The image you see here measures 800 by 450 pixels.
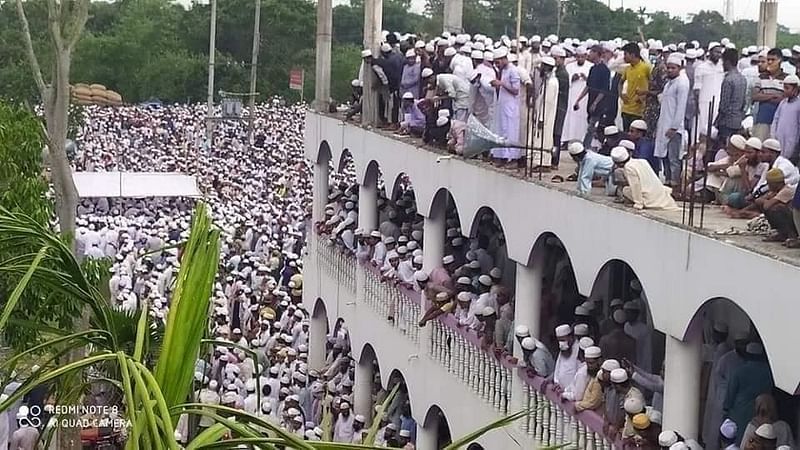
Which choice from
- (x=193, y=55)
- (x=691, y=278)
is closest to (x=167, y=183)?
(x=691, y=278)

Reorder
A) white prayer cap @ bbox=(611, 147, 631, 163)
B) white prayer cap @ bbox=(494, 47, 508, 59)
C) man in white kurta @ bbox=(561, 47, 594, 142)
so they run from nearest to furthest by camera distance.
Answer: white prayer cap @ bbox=(611, 147, 631, 163), man in white kurta @ bbox=(561, 47, 594, 142), white prayer cap @ bbox=(494, 47, 508, 59)

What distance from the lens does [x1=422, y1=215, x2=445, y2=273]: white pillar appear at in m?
12.3

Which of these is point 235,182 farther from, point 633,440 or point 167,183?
point 633,440

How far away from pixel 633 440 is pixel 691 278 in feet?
3.75

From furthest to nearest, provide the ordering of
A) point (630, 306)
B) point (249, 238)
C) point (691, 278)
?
point (249, 238) → point (630, 306) → point (691, 278)

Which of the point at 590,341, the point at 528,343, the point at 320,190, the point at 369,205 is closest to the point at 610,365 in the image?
the point at 590,341

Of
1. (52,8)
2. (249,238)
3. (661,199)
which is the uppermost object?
(52,8)

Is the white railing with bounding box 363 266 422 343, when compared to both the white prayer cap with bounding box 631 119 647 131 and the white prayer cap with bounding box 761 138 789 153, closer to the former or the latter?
the white prayer cap with bounding box 631 119 647 131

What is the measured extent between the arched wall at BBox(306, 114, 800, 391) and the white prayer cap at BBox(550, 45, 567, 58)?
137 cm

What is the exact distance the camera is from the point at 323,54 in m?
17.7

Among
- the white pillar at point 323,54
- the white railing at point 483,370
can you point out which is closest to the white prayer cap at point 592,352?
the white railing at point 483,370

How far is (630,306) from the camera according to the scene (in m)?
9.32

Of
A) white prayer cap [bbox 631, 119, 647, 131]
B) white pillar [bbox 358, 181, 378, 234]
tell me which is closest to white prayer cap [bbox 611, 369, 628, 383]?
white prayer cap [bbox 631, 119, 647, 131]

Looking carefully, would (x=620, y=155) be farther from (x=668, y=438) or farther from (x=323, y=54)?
(x=323, y=54)
